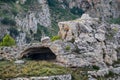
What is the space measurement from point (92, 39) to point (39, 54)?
10089 millimetres

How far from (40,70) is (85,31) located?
12.1m

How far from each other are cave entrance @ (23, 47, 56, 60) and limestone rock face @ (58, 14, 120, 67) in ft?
11.5

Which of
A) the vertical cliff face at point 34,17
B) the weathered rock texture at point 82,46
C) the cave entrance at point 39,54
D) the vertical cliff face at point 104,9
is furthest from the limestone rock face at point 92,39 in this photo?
the vertical cliff face at point 104,9

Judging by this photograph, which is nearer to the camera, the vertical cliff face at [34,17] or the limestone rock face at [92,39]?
the limestone rock face at [92,39]

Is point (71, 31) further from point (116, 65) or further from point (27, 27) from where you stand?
point (27, 27)

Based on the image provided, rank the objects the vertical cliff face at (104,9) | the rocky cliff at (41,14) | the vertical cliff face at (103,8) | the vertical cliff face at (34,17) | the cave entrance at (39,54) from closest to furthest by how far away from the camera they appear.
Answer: the cave entrance at (39,54)
the rocky cliff at (41,14)
the vertical cliff face at (34,17)
the vertical cliff face at (103,8)
the vertical cliff face at (104,9)

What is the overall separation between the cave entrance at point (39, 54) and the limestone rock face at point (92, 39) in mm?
3519

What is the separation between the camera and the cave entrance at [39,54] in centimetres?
8300

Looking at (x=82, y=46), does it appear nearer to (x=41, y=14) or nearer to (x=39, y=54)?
(x=39, y=54)

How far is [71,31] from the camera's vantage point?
83000 mm

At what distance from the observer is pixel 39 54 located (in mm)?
86000

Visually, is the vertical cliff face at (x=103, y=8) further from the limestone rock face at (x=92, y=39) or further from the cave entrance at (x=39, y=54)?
the cave entrance at (x=39, y=54)

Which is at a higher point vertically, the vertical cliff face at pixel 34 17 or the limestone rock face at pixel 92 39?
the limestone rock face at pixel 92 39

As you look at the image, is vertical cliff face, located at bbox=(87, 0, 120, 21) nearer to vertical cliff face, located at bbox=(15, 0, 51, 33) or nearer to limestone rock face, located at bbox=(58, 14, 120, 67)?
vertical cliff face, located at bbox=(15, 0, 51, 33)
